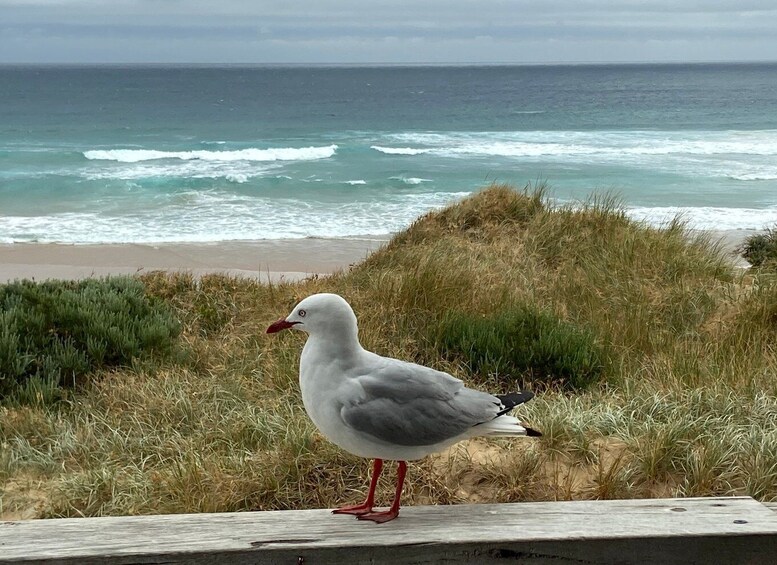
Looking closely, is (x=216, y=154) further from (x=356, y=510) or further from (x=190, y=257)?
(x=356, y=510)

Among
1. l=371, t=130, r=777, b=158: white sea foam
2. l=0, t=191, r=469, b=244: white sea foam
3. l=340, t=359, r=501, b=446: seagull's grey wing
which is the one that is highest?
l=340, t=359, r=501, b=446: seagull's grey wing

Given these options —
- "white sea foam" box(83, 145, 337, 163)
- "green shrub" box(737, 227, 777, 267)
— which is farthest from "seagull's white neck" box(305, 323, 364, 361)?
"white sea foam" box(83, 145, 337, 163)

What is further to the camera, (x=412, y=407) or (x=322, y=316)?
(x=412, y=407)

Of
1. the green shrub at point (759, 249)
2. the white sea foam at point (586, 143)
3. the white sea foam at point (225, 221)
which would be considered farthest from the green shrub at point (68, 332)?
the white sea foam at point (586, 143)

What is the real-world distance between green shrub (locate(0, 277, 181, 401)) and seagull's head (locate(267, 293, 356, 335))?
3211 millimetres

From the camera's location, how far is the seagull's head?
2102 mm

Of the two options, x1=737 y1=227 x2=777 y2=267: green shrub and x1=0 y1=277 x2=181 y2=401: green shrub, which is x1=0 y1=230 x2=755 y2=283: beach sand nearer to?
x1=737 y1=227 x2=777 y2=267: green shrub

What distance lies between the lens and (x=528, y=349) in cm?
482

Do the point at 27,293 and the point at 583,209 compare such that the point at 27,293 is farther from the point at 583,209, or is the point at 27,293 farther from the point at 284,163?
the point at 284,163

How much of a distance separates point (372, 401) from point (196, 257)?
12.1 m

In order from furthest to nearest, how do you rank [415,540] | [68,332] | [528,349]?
[68,332], [528,349], [415,540]

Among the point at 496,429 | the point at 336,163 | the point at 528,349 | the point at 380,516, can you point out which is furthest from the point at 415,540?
the point at 336,163

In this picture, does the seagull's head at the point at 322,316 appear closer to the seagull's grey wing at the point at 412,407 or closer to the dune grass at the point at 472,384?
the seagull's grey wing at the point at 412,407

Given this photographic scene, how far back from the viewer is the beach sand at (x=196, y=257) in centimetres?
1237
